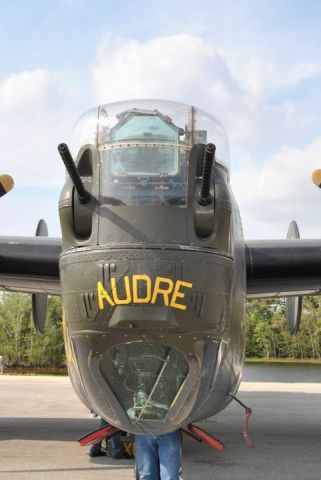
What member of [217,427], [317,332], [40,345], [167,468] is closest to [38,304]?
[217,427]

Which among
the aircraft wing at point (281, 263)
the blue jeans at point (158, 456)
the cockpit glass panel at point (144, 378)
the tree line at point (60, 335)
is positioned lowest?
the tree line at point (60, 335)

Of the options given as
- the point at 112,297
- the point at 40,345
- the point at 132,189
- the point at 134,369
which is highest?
the point at 132,189

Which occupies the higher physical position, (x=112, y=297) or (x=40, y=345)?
(x=112, y=297)

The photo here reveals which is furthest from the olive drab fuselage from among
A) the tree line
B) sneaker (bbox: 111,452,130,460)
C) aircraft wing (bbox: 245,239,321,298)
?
the tree line

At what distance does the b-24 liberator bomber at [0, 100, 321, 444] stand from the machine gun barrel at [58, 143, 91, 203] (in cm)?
1

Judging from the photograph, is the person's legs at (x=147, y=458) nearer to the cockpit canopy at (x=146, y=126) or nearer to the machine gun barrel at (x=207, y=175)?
the machine gun barrel at (x=207, y=175)

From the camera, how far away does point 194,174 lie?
201 inches

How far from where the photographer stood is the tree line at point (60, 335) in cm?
6094

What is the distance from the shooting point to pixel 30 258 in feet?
30.3

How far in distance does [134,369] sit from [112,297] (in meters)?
0.69

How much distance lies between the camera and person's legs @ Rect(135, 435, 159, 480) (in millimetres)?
5141

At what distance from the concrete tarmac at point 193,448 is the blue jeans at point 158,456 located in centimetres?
210

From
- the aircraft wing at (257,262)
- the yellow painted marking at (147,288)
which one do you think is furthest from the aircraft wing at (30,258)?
the yellow painted marking at (147,288)

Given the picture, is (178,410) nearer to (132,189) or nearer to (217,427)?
(132,189)
